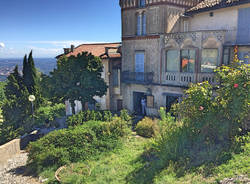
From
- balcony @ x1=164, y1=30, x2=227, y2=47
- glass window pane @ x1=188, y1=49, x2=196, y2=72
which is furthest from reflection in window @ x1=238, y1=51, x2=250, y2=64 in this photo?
glass window pane @ x1=188, y1=49, x2=196, y2=72

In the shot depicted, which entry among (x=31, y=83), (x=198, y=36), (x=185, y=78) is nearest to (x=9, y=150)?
(x=31, y=83)

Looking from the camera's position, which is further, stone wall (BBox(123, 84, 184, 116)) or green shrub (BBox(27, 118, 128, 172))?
stone wall (BBox(123, 84, 184, 116))

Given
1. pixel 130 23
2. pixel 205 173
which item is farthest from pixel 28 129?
pixel 205 173

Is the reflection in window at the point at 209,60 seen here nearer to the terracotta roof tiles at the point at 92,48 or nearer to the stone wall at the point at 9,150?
the terracotta roof tiles at the point at 92,48

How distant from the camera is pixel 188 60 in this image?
1583 cm

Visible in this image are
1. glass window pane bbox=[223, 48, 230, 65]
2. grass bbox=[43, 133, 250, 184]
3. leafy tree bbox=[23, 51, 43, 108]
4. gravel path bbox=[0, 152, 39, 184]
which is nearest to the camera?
grass bbox=[43, 133, 250, 184]

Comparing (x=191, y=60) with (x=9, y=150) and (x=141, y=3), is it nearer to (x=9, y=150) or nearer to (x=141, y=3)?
(x=141, y=3)

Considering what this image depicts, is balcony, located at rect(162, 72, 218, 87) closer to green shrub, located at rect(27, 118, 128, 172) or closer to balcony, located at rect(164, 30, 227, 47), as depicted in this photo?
balcony, located at rect(164, 30, 227, 47)

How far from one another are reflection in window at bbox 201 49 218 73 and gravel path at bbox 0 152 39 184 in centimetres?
1231

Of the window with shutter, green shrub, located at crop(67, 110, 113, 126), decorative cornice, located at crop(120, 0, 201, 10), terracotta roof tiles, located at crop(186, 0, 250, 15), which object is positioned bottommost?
green shrub, located at crop(67, 110, 113, 126)

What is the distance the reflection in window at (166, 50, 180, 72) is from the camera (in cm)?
1639

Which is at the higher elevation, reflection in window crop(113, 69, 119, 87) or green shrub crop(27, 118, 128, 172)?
reflection in window crop(113, 69, 119, 87)

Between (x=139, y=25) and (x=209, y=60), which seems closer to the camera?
(x=209, y=60)

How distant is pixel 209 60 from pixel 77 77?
995 cm
